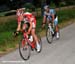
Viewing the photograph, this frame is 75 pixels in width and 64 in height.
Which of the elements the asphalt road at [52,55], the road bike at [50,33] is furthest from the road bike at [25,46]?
the road bike at [50,33]

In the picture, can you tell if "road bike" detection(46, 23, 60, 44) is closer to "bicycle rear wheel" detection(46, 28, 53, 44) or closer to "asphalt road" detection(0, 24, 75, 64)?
"bicycle rear wheel" detection(46, 28, 53, 44)

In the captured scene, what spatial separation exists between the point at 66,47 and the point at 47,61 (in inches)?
125

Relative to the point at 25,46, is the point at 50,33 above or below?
below

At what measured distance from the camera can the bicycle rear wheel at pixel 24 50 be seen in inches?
455

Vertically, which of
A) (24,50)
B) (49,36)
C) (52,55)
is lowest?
(49,36)

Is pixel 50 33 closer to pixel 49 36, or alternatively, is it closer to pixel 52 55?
pixel 49 36

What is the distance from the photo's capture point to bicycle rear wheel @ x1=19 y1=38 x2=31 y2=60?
37.9 ft

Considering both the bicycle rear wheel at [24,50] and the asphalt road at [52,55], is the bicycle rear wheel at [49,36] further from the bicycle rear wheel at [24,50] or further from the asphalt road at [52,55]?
the bicycle rear wheel at [24,50]

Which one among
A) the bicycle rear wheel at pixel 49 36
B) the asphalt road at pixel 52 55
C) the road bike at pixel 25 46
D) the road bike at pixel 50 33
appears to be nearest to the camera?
the asphalt road at pixel 52 55

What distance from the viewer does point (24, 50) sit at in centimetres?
1166

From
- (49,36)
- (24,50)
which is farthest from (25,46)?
(49,36)

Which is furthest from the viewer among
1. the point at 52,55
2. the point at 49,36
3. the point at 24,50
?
the point at 49,36

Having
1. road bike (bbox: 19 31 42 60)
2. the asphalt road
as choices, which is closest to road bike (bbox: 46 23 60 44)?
the asphalt road

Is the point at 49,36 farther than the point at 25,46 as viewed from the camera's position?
Yes
